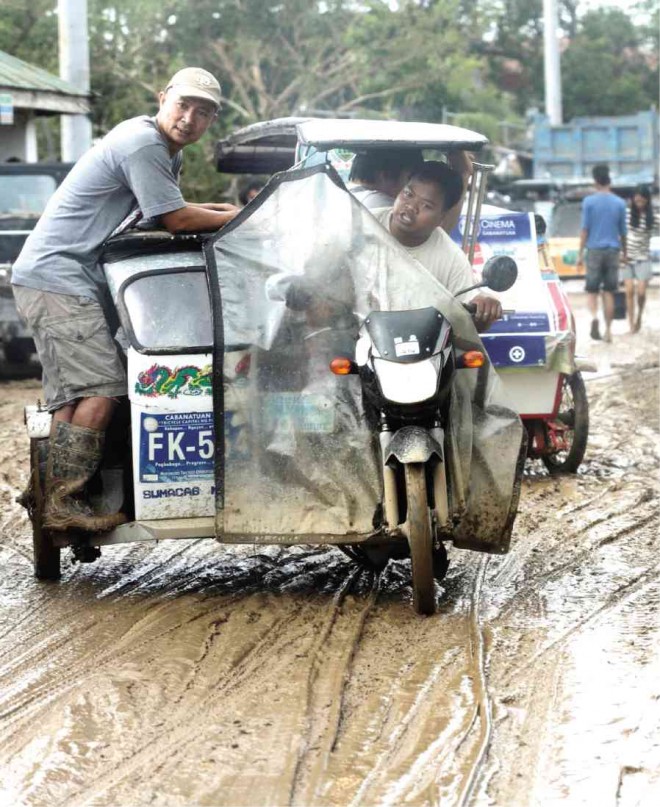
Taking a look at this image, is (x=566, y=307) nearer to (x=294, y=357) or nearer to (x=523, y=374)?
(x=523, y=374)

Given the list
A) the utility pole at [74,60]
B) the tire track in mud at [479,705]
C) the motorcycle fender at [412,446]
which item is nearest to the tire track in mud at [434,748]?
the tire track in mud at [479,705]

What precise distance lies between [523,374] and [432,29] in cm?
2715

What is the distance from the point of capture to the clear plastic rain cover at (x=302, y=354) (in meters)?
5.70

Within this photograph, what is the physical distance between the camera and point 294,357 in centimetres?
571

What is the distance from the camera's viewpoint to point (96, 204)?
20.2ft

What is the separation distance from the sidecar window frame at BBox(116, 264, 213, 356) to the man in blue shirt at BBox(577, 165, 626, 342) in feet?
39.2

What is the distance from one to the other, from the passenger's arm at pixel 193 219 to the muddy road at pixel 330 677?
59.8 inches

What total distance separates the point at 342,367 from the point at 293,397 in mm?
239

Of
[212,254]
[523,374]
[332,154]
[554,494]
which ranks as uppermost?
[332,154]

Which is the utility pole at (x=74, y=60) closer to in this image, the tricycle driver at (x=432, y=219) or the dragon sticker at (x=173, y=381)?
the tricycle driver at (x=432, y=219)

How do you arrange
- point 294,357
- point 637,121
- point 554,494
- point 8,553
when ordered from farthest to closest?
point 637,121
point 554,494
point 8,553
point 294,357

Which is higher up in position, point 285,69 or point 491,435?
point 285,69

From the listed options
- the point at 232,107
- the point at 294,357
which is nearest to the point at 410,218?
the point at 294,357

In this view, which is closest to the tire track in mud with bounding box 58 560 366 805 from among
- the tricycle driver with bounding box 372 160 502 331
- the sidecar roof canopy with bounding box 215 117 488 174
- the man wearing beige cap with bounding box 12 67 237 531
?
the man wearing beige cap with bounding box 12 67 237 531
